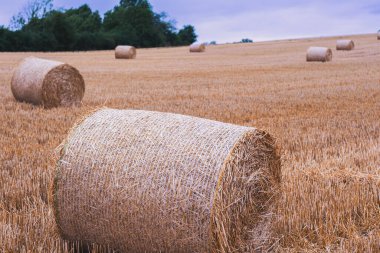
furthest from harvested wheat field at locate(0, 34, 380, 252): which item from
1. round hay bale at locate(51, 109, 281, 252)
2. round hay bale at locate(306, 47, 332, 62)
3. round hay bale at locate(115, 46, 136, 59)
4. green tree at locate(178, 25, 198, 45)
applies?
green tree at locate(178, 25, 198, 45)

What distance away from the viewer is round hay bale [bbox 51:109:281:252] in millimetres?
3010

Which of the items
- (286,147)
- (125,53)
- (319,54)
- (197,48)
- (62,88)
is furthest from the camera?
(197,48)

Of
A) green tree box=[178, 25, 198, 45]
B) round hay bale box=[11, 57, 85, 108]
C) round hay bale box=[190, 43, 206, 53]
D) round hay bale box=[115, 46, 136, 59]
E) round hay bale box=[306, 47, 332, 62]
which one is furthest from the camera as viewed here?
green tree box=[178, 25, 198, 45]

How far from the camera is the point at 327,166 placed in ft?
18.2

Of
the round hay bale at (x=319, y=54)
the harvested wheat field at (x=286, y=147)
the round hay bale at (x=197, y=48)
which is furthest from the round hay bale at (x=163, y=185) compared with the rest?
the round hay bale at (x=197, y=48)

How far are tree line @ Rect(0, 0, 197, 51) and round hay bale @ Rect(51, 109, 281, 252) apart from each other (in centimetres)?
4649

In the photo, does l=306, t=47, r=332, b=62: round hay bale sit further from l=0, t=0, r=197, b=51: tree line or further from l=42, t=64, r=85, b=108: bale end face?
l=0, t=0, r=197, b=51: tree line

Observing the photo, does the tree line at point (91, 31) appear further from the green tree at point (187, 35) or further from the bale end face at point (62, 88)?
the bale end face at point (62, 88)

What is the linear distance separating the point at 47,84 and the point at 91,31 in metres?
53.8

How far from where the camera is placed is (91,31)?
62781 millimetres

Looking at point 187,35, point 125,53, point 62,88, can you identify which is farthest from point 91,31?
point 62,88

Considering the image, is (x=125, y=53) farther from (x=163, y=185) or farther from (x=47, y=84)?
(x=163, y=185)

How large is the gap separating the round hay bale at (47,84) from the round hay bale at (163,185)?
7.49 m

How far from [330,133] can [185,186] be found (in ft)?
16.4
